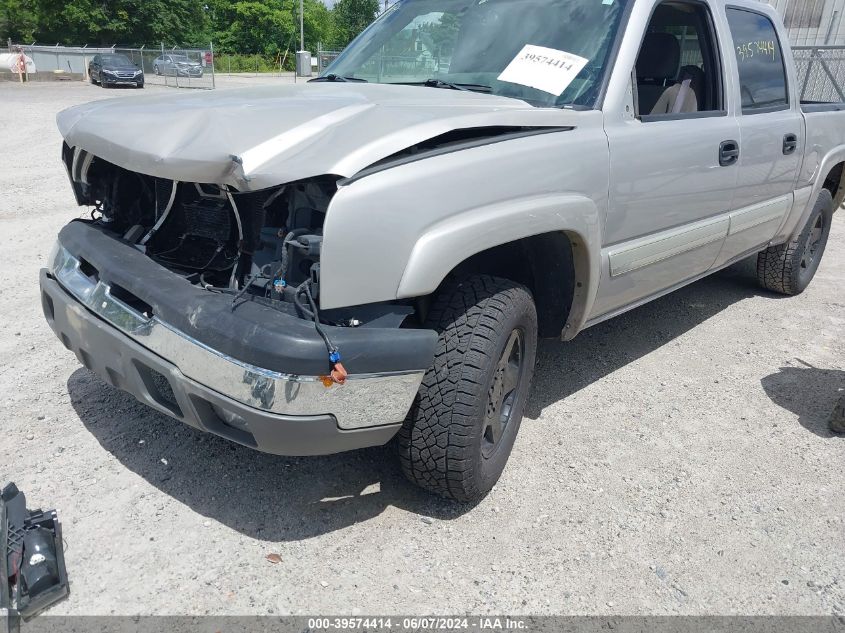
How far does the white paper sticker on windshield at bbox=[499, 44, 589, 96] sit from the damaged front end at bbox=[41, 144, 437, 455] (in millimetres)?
1244

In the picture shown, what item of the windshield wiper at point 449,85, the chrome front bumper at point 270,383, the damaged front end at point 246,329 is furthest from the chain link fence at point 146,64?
the chrome front bumper at point 270,383

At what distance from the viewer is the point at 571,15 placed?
3.18m

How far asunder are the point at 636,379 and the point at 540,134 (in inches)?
71.9

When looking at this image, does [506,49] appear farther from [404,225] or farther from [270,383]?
[270,383]

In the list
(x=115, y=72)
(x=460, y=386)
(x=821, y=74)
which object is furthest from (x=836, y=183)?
(x=115, y=72)

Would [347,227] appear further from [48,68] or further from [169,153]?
[48,68]

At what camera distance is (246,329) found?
204cm

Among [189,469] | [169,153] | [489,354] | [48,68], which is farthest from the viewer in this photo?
[48,68]

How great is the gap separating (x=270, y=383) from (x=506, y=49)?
80.9 inches

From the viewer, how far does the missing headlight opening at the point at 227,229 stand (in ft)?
7.09

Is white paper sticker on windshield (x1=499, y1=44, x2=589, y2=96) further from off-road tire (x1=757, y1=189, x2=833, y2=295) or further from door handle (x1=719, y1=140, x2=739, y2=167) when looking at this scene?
off-road tire (x1=757, y1=189, x2=833, y2=295)

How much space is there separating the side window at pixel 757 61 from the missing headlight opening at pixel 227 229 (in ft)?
9.36

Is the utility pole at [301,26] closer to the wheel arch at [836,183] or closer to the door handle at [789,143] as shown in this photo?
the wheel arch at [836,183]

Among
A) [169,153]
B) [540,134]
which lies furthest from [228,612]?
[540,134]
